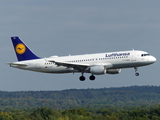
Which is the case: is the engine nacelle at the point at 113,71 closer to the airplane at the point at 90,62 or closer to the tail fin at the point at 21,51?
the airplane at the point at 90,62

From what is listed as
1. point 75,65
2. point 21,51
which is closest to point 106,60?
point 75,65

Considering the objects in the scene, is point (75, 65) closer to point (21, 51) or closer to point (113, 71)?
point (113, 71)

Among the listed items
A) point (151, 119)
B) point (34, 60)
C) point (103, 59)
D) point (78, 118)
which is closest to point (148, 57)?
point (103, 59)

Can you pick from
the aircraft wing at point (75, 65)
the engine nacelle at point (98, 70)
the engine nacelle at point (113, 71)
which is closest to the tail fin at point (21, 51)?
the aircraft wing at point (75, 65)

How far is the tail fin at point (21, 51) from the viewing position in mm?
95250

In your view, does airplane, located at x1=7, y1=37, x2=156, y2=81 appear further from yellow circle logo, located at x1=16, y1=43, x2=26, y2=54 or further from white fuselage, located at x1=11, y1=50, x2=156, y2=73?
yellow circle logo, located at x1=16, y1=43, x2=26, y2=54

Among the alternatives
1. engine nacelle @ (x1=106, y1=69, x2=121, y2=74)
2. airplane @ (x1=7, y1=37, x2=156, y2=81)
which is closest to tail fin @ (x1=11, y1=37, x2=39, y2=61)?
airplane @ (x1=7, y1=37, x2=156, y2=81)

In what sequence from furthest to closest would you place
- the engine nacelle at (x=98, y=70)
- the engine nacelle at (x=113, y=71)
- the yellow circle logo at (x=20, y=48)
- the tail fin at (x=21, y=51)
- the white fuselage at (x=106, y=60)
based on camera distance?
the yellow circle logo at (x=20, y=48) → the tail fin at (x=21, y=51) → the engine nacelle at (x=113, y=71) → the engine nacelle at (x=98, y=70) → the white fuselage at (x=106, y=60)

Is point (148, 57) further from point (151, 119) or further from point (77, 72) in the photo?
point (151, 119)

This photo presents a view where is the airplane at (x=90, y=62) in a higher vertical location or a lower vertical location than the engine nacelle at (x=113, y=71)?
higher

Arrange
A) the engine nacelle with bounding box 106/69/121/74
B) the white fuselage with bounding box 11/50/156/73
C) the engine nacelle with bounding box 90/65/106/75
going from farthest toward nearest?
the engine nacelle with bounding box 106/69/121/74
the engine nacelle with bounding box 90/65/106/75
the white fuselage with bounding box 11/50/156/73

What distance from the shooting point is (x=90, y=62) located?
87.1 m

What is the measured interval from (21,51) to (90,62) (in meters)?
17.7

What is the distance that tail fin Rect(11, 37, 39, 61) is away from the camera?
3750 inches
